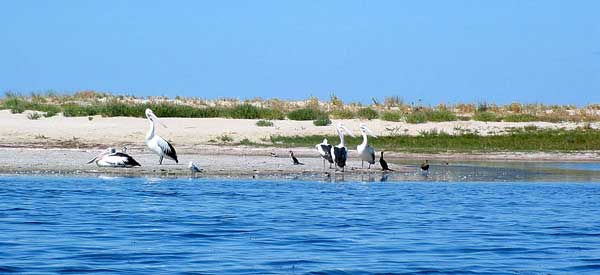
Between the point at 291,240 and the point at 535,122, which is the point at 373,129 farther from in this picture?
the point at 291,240

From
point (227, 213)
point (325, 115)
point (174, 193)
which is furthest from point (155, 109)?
point (227, 213)

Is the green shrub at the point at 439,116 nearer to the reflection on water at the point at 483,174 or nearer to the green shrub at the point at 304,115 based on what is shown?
the green shrub at the point at 304,115

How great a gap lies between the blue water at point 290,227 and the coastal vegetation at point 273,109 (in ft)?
52.9

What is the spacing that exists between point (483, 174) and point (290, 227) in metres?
9.78

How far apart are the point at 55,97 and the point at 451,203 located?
29715 millimetres

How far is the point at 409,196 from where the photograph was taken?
17.4 m

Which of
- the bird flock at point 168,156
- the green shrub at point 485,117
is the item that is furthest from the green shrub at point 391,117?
the bird flock at point 168,156

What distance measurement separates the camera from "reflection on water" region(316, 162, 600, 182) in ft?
68.8

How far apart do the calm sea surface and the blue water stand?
0.7 inches

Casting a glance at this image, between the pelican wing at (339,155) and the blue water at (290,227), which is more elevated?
the pelican wing at (339,155)

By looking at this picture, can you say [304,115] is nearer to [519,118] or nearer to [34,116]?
[519,118]

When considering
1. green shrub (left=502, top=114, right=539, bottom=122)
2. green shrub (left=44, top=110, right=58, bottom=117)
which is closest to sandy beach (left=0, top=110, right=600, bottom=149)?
green shrub (left=44, top=110, right=58, bottom=117)

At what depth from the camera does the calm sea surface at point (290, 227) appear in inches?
408

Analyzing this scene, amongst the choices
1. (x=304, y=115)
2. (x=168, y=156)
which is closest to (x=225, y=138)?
(x=304, y=115)
